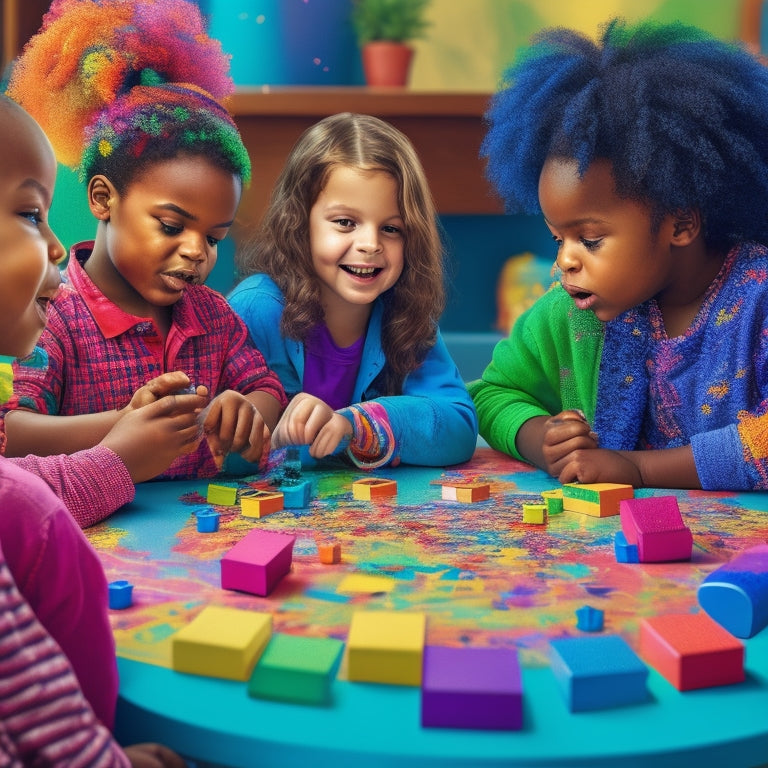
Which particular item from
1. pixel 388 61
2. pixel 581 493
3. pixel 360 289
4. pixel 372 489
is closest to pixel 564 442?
Result: pixel 581 493

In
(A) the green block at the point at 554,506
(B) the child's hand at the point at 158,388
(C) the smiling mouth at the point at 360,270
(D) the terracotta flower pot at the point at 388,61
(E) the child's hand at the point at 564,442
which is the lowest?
(A) the green block at the point at 554,506

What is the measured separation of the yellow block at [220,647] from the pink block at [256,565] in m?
0.10

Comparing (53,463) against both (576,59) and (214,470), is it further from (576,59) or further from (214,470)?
(576,59)

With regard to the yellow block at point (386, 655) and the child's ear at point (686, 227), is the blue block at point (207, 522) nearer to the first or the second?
the yellow block at point (386, 655)

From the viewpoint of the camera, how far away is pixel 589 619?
2.31ft

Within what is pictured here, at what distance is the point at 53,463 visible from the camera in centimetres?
97

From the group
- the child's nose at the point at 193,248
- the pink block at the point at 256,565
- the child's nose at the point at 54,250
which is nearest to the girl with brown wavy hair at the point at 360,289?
the child's nose at the point at 193,248

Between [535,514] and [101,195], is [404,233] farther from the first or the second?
[535,514]

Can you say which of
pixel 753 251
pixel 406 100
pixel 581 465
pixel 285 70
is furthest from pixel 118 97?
pixel 285 70

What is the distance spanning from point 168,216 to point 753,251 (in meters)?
0.76

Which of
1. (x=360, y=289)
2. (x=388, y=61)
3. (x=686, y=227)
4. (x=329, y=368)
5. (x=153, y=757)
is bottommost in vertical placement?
(x=153, y=757)

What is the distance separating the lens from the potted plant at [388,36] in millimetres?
2793

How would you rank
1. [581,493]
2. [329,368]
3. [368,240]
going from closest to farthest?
[581,493]
[368,240]
[329,368]

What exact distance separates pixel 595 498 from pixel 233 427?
1.42 ft
